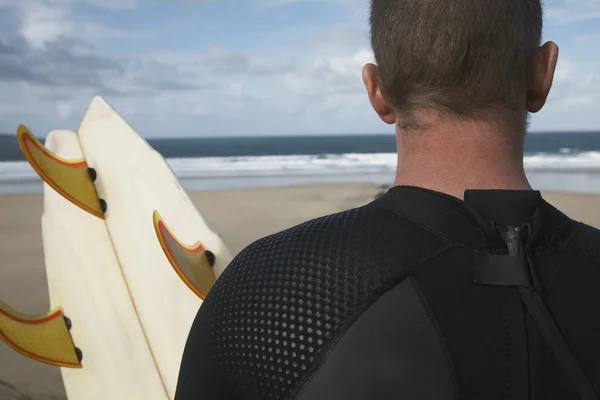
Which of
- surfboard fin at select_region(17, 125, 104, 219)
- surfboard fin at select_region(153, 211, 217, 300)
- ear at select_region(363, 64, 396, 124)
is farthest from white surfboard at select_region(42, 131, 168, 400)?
ear at select_region(363, 64, 396, 124)

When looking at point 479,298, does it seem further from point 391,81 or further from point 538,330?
point 391,81

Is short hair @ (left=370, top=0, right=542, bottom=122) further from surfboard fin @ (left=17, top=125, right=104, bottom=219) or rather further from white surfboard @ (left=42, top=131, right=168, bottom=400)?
surfboard fin @ (left=17, top=125, right=104, bottom=219)

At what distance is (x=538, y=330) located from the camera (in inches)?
36.3

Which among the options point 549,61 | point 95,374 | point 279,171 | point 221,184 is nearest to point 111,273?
point 95,374

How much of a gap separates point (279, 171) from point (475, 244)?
1860cm

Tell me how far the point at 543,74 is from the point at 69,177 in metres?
2.87

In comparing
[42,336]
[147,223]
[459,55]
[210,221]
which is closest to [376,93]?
[459,55]

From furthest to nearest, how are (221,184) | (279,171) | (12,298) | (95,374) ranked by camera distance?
(279,171) → (221,184) → (12,298) → (95,374)

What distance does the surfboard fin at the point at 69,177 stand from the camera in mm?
3125

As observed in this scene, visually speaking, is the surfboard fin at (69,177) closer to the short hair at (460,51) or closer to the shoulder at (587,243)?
the short hair at (460,51)

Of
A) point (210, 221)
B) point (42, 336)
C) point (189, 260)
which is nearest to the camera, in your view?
point (189, 260)

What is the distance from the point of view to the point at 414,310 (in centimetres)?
93

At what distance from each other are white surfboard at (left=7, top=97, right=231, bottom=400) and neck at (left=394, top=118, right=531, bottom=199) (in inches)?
Answer: 65.3

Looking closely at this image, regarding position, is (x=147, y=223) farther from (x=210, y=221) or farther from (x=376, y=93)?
(x=210, y=221)
